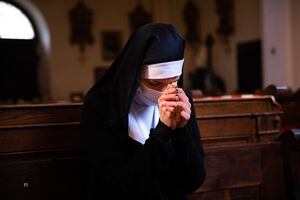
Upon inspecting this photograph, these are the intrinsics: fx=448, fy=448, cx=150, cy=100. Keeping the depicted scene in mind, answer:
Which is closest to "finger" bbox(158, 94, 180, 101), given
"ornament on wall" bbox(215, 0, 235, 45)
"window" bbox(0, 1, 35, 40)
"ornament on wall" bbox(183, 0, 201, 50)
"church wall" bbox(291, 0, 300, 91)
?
"church wall" bbox(291, 0, 300, 91)

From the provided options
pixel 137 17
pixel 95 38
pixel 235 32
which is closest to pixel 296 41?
pixel 235 32

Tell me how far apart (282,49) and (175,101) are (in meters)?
7.75

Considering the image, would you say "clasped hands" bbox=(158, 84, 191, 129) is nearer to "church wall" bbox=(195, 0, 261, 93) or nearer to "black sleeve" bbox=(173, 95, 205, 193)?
"black sleeve" bbox=(173, 95, 205, 193)

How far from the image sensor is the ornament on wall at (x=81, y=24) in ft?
38.5

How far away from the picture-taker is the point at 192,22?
1279cm

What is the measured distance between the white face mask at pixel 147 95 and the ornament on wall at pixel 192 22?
10855mm

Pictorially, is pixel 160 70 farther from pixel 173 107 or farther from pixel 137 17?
pixel 137 17

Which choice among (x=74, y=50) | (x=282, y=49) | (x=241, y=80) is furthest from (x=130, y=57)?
(x=74, y=50)

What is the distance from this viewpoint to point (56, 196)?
91.8 inches

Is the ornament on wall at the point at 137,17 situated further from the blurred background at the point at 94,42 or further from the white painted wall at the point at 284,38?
the white painted wall at the point at 284,38

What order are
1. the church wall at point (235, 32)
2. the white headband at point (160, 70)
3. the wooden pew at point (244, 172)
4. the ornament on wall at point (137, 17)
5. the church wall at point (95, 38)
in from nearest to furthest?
the white headband at point (160, 70), the wooden pew at point (244, 172), the church wall at point (235, 32), the church wall at point (95, 38), the ornament on wall at point (137, 17)

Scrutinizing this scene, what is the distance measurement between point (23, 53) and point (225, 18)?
5.25 meters

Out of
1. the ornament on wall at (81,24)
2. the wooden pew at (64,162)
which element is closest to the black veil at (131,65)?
the wooden pew at (64,162)

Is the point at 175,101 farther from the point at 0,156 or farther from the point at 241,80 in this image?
the point at 241,80
